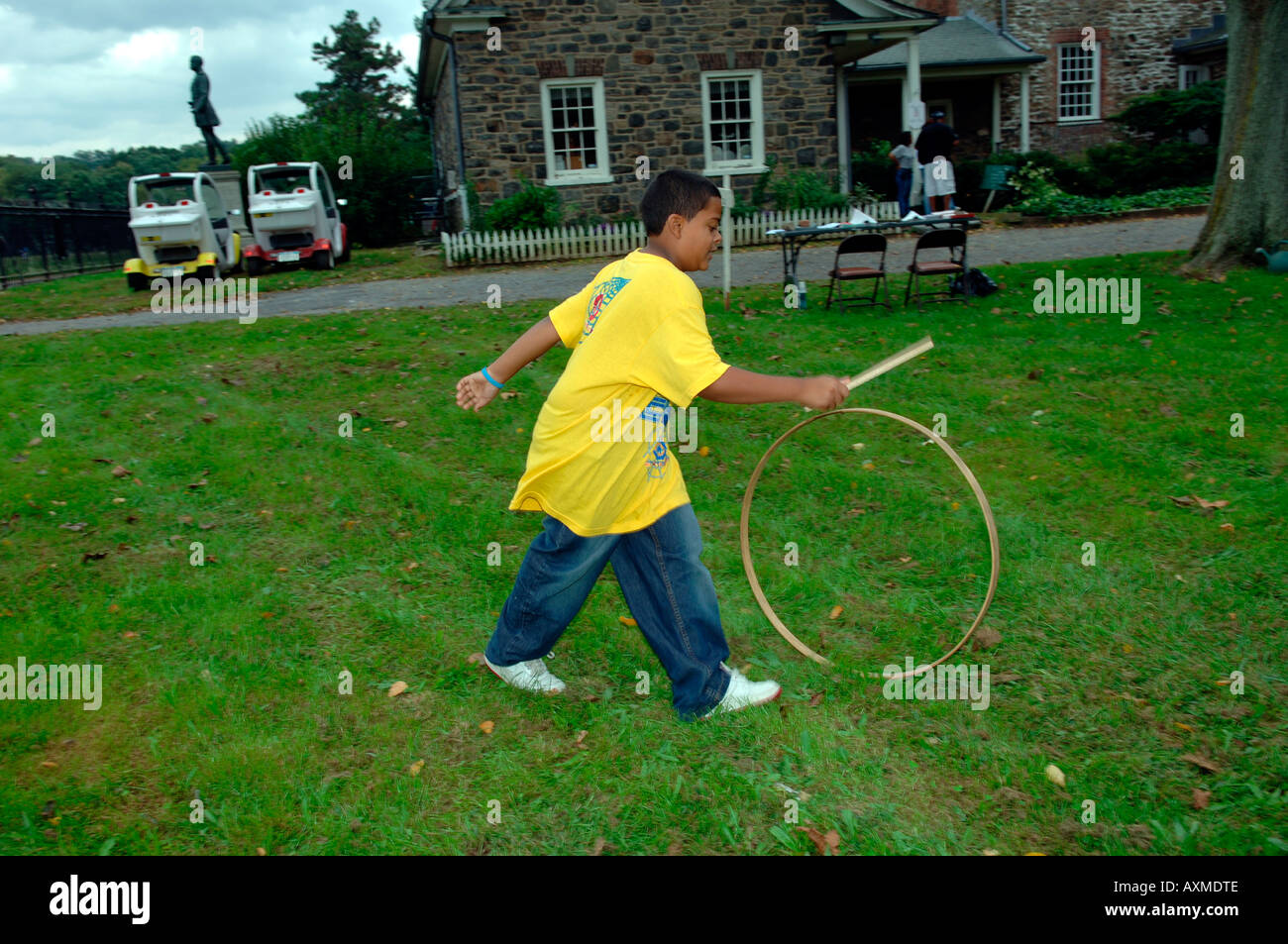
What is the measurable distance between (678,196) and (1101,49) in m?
31.9

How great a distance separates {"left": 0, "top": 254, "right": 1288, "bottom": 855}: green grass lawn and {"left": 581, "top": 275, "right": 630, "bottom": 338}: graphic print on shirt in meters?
1.64

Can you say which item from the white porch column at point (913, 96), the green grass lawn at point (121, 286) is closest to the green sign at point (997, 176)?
the white porch column at point (913, 96)

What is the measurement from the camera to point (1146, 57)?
97.8ft

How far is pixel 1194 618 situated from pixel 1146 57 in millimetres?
31475

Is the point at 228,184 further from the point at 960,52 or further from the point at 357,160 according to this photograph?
the point at 960,52

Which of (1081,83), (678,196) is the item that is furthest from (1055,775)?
(1081,83)

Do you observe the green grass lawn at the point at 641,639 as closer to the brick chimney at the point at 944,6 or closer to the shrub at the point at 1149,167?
the shrub at the point at 1149,167

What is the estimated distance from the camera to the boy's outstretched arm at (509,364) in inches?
148

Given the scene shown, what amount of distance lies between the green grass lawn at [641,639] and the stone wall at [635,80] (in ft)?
41.4

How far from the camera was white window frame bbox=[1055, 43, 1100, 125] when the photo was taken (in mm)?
29312

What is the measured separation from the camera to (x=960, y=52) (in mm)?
27812

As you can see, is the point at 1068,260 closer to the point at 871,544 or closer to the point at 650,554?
the point at 871,544

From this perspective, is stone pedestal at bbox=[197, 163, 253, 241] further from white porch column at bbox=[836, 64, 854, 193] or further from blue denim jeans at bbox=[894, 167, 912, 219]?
blue denim jeans at bbox=[894, 167, 912, 219]
